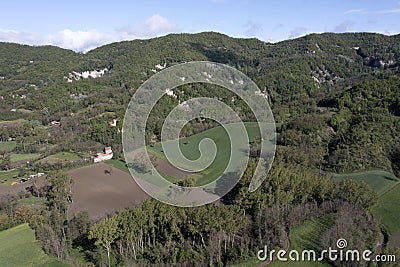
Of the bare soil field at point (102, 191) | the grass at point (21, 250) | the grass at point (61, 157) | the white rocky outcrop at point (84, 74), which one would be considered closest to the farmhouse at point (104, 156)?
the bare soil field at point (102, 191)

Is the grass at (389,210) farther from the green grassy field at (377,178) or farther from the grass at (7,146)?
the grass at (7,146)

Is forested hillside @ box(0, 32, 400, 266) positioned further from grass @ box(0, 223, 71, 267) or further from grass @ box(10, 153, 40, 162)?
grass @ box(0, 223, 71, 267)

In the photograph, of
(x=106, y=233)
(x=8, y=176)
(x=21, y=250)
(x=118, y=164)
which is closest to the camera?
(x=106, y=233)

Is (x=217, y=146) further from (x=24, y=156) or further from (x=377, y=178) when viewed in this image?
(x=24, y=156)

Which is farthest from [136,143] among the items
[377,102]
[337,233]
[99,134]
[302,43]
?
[302,43]

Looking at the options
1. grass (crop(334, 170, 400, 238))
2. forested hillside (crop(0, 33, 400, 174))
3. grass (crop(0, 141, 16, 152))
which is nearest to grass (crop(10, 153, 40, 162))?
grass (crop(0, 141, 16, 152))

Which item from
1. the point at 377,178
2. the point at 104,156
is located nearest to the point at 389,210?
the point at 377,178
